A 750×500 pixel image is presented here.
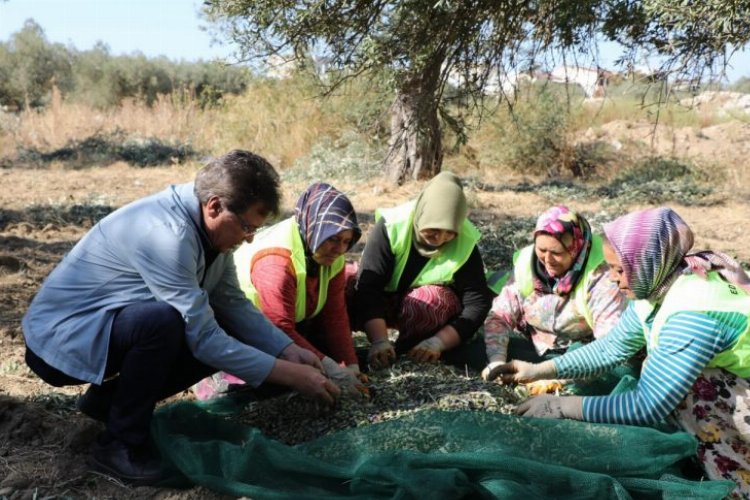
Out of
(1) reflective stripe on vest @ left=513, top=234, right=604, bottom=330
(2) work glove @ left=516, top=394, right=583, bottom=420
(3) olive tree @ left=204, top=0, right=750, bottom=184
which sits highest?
(3) olive tree @ left=204, top=0, right=750, bottom=184

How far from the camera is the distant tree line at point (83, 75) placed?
26125 millimetres

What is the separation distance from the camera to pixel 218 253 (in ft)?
8.87

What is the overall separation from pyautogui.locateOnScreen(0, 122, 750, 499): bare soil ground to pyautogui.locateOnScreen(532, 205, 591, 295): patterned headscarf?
6.67 ft

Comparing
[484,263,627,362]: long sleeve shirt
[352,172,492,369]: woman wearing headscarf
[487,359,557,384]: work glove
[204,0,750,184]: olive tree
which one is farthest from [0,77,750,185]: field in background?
[487,359,557,384]: work glove

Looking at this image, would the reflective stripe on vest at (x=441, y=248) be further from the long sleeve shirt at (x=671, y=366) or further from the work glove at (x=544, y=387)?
the long sleeve shirt at (x=671, y=366)

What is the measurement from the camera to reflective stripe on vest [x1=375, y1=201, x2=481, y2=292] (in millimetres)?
3916

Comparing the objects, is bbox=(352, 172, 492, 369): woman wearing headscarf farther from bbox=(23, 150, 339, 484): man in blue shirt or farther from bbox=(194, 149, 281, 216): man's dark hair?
bbox=(194, 149, 281, 216): man's dark hair

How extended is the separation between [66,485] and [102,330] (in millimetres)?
591

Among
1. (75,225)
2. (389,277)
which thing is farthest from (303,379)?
(75,225)

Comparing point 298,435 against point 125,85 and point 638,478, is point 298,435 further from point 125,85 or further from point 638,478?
point 125,85

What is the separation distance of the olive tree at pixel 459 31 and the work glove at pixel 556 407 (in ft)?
8.06

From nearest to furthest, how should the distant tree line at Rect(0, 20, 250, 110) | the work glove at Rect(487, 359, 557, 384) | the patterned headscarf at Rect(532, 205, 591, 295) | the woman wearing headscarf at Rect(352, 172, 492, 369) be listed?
1. the work glove at Rect(487, 359, 557, 384)
2. the patterned headscarf at Rect(532, 205, 591, 295)
3. the woman wearing headscarf at Rect(352, 172, 492, 369)
4. the distant tree line at Rect(0, 20, 250, 110)

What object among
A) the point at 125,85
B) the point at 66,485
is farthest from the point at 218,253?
the point at 125,85

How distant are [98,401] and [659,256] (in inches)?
85.6
